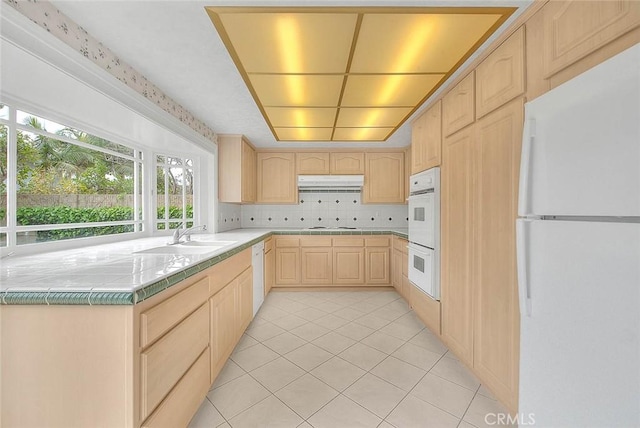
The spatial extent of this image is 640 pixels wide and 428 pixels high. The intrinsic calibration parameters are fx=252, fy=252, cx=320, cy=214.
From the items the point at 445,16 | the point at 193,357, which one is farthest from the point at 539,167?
the point at 193,357

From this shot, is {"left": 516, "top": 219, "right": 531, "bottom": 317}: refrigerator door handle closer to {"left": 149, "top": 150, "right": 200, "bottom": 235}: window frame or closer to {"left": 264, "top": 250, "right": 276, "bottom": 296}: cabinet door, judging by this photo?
{"left": 264, "top": 250, "right": 276, "bottom": 296}: cabinet door

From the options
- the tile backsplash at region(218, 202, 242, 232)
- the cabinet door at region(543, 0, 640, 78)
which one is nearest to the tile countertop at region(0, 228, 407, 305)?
the tile backsplash at region(218, 202, 242, 232)

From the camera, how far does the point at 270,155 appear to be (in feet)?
13.1

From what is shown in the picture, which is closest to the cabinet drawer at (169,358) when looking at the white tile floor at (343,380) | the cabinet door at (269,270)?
the white tile floor at (343,380)

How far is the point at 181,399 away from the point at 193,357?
183 mm

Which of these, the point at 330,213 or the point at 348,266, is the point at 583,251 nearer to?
the point at 348,266

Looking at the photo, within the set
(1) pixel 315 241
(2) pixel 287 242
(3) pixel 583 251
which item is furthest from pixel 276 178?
(3) pixel 583 251

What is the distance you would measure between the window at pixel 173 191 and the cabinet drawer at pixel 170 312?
177 centimetres

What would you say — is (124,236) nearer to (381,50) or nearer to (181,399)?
(181,399)

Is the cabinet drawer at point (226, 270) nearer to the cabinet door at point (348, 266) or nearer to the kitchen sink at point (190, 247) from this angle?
the kitchen sink at point (190, 247)

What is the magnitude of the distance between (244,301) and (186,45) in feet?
6.53

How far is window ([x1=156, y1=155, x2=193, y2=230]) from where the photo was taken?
9.30 ft

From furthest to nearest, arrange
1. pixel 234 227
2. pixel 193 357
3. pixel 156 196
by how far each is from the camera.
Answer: pixel 234 227
pixel 156 196
pixel 193 357

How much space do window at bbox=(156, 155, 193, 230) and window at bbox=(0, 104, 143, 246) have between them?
0.27m
